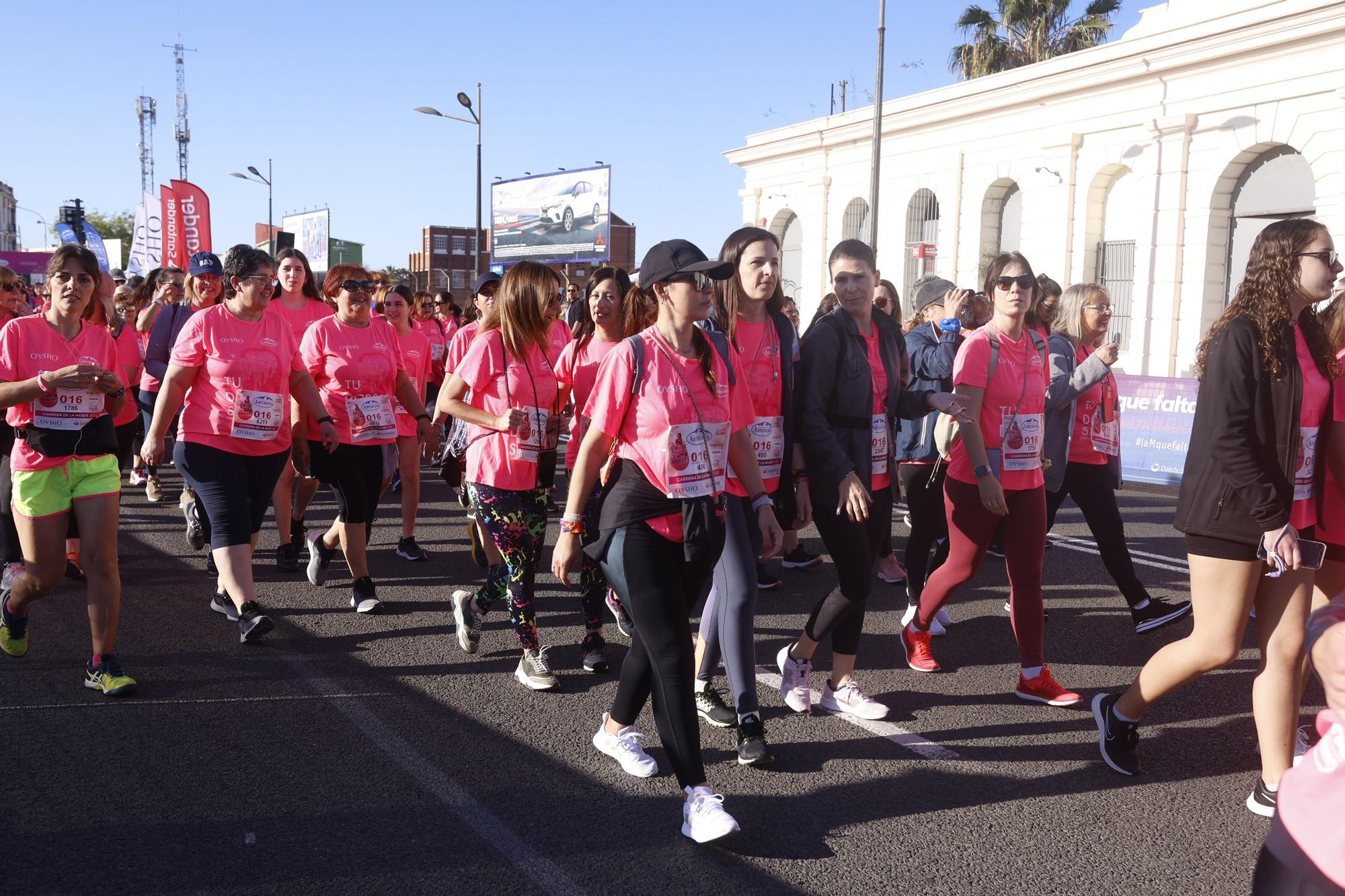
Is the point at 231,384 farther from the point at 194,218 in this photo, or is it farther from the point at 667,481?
the point at 194,218

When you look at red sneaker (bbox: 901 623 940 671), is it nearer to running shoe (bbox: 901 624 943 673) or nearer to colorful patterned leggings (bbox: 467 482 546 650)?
running shoe (bbox: 901 624 943 673)

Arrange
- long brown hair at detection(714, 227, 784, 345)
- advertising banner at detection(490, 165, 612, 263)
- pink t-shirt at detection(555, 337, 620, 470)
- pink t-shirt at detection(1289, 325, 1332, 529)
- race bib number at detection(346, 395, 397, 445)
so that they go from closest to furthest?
pink t-shirt at detection(1289, 325, 1332, 529)
long brown hair at detection(714, 227, 784, 345)
pink t-shirt at detection(555, 337, 620, 470)
race bib number at detection(346, 395, 397, 445)
advertising banner at detection(490, 165, 612, 263)

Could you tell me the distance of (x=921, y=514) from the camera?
648 cm

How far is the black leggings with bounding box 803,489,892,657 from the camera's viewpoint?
4.36 metres

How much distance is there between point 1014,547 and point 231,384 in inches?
150

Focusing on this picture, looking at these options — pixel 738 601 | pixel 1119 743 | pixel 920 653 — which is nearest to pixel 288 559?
pixel 920 653

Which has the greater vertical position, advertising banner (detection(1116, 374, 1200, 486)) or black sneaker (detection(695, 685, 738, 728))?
advertising banner (detection(1116, 374, 1200, 486))

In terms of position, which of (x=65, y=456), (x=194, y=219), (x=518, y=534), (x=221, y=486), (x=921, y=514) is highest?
(x=194, y=219)

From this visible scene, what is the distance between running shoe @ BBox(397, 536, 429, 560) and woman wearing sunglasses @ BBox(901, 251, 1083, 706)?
161 inches

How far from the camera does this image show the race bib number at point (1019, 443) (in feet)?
16.0

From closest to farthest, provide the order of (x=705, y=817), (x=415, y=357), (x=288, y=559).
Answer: (x=705, y=817), (x=288, y=559), (x=415, y=357)

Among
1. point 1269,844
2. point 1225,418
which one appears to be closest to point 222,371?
point 1225,418

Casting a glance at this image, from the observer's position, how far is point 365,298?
650 cm

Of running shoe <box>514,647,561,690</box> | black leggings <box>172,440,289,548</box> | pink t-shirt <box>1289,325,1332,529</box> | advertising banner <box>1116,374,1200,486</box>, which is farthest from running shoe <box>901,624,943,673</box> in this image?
advertising banner <box>1116,374,1200,486</box>
